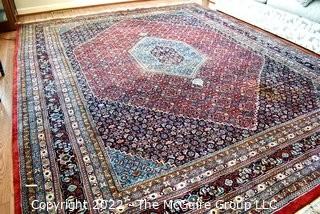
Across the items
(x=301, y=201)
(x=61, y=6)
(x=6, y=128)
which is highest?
(x=61, y=6)

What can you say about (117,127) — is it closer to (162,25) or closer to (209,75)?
(209,75)

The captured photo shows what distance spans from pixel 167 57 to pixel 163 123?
1.07m

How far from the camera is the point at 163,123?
6.66 feet

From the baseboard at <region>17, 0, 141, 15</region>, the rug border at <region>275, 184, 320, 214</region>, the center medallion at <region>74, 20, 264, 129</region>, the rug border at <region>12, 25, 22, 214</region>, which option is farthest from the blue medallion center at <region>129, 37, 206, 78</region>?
the baseboard at <region>17, 0, 141, 15</region>

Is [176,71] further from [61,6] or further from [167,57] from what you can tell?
[61,6]

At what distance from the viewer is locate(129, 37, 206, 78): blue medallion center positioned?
8.81ft

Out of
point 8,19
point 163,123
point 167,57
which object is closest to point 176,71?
point 167,57

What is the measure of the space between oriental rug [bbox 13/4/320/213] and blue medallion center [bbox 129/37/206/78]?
11 mm

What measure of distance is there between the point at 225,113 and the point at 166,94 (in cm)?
51

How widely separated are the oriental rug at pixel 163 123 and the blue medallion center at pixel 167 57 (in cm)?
1

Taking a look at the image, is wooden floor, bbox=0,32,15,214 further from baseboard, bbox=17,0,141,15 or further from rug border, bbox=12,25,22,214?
baseboard, bbox=17,0,141,15

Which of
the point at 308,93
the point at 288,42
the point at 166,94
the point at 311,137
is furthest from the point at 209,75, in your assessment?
the point at 288,42

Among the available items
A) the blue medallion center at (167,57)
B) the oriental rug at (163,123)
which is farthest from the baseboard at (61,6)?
the blue medallion center at (167,57)

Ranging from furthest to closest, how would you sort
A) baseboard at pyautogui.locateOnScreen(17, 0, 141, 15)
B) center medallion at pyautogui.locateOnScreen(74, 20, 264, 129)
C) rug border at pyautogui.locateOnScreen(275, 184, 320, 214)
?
baseboard at pyautogui.locateOnScreen(17, 0, 141, 15), center medallion at pyautogui.locateOnScreen(74, 20, 264, 129), rug border at pyautogui.locateOnScreen(275, 184, 320, 214)
